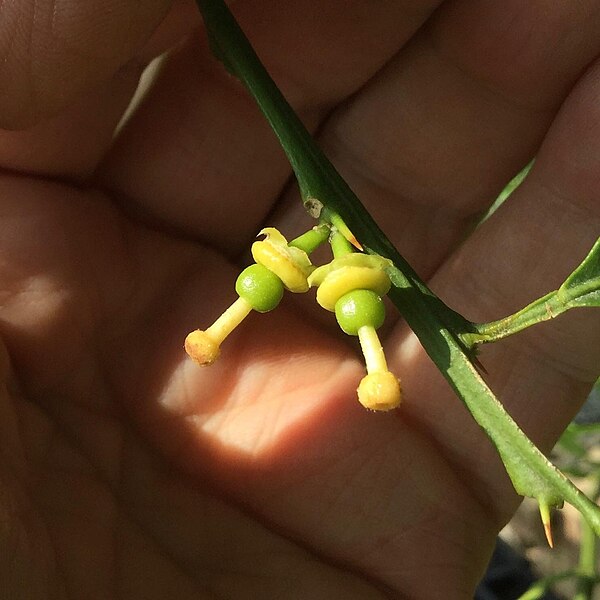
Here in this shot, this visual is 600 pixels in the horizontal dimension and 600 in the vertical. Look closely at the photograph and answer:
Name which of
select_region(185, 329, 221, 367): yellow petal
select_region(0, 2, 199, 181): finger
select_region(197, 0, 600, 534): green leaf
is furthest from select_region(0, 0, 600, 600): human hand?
select_region(185, 329, 221, 367): yellow petal

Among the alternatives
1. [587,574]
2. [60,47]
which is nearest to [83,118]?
[60,47]

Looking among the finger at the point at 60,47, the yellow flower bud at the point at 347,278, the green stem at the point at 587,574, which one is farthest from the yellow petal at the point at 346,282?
the green stem at the point at 587,574

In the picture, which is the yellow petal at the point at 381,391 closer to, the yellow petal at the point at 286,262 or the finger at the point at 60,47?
the yellow petal at the point at 286,262

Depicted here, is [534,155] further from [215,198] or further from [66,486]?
[66,486]

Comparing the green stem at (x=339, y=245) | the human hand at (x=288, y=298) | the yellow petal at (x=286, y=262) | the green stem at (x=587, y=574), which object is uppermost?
the green stem at (x=339, y=245)

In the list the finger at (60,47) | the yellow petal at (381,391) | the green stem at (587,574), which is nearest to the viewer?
the yellow petal at (381,391)

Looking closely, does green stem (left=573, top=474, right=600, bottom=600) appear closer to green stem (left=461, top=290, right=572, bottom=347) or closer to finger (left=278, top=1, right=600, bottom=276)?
finger (left=278, top=1, right=600, bottom=276)
